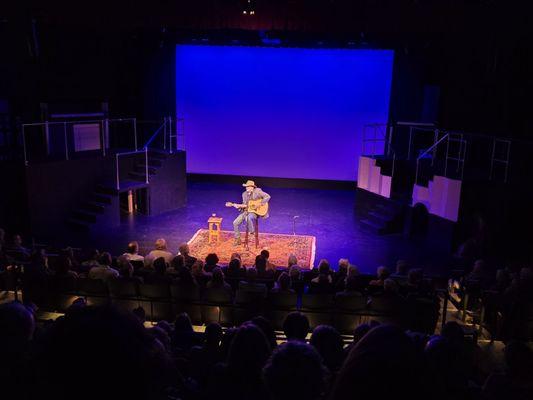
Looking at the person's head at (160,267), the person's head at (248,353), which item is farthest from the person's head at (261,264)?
the person's head at (248,353)

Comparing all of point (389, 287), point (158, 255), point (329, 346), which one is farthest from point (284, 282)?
point (158, 255)

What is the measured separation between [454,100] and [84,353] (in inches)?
435

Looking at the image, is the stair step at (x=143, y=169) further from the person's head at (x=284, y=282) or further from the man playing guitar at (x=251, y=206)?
the person's head at (x=284, y=282)

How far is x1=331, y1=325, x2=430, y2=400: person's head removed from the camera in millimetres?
711

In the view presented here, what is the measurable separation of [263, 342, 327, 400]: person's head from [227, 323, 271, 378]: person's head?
1.21 m

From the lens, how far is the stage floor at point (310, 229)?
8680 millimetres

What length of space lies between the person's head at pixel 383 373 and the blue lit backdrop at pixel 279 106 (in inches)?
505

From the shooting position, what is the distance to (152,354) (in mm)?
759

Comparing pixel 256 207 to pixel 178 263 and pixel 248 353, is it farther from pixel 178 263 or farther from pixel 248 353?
pixel 248 353

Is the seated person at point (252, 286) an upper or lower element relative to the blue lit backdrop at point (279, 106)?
lower

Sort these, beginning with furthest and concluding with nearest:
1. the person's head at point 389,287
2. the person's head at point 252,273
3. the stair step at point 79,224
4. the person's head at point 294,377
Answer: the stair step at point 79,224
the person's head at point 252,273
the person's head at point 389,287
the person's head at point 294,377

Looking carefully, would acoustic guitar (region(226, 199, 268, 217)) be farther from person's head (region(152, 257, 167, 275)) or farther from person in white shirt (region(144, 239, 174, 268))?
person's head (region(152, 257, 167, 275))

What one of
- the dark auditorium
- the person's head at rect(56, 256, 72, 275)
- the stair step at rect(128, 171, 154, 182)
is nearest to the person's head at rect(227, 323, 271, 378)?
the dark auditorium

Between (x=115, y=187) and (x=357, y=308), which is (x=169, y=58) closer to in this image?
(x=115, y=187)
